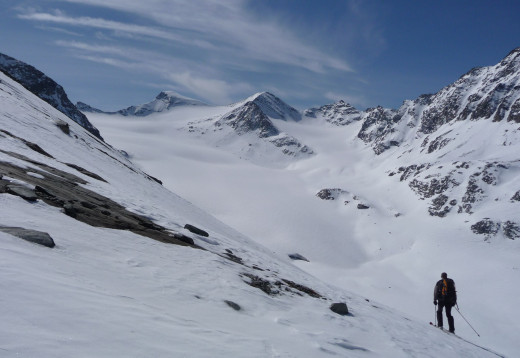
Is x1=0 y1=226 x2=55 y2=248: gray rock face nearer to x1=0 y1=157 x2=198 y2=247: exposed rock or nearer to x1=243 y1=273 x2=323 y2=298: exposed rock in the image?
x1=0 y1=157 x2=198 y2=247: exposed rock

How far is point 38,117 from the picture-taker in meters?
34.4

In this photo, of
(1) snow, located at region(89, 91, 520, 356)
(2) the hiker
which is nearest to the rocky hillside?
(1) snow, located at region(89, 91, 520, 356)

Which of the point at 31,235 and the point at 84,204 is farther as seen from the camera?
the point at 84,204

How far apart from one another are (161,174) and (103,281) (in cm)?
18978

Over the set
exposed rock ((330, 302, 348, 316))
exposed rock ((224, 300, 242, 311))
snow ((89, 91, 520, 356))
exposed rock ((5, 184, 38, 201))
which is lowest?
exposed rock ((224, 300, 242, 311))

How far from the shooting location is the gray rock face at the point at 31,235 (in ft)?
29.0

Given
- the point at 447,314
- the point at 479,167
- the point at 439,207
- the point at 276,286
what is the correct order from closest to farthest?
the point at 276,286, the point at 447,314, the point at 439,207, the point at 479,167

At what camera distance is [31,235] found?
8.95 metres

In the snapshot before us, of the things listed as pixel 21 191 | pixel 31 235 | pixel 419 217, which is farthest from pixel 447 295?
pixel 419 217

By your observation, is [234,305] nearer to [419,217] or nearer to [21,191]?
[21,191]

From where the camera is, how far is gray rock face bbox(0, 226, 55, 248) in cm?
885

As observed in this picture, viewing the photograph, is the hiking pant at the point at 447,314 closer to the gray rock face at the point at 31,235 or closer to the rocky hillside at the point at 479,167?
the gray rock face at the point at 31,235

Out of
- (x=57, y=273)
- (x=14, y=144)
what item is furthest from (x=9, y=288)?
(x=14, y=144)

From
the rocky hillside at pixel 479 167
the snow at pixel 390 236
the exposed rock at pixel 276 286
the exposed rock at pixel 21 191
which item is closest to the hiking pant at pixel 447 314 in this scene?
the exposed rock at pixel 276 286
